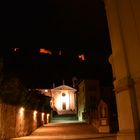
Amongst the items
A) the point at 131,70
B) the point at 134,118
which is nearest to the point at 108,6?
the point at 131,70

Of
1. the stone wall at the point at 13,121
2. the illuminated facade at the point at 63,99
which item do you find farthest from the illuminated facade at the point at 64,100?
the stone wall at the point at 13,121

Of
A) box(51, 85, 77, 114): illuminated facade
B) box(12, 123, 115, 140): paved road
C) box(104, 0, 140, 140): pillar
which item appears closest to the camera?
box(104, 0, 140, 140): pillar

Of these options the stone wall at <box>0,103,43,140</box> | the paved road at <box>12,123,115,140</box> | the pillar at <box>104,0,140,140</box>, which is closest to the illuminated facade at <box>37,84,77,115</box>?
the paved road at <box>12,123,115,140</box>

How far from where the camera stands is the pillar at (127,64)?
429 cm

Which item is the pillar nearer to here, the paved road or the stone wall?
the stone wall

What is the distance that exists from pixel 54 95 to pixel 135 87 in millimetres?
52811

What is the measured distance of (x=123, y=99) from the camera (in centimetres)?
463

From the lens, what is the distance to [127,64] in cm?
467

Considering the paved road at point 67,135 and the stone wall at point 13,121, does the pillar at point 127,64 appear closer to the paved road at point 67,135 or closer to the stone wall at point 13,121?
the stone wall at point 13,121

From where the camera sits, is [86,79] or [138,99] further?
[86,79]

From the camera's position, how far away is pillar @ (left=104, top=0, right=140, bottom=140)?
429 centimetres

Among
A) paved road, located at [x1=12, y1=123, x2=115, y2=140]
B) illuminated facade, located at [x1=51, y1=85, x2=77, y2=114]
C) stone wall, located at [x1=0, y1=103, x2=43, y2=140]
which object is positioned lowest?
paved road, located at [x1=12, y1=123, x2=115, y2=140]

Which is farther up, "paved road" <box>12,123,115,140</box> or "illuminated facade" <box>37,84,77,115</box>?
"illuminated facade" <box>37,84,77,115</box>

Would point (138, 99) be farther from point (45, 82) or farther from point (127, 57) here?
point (45, 82)
